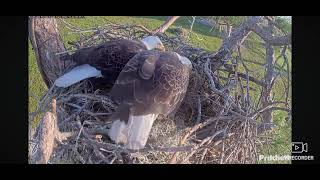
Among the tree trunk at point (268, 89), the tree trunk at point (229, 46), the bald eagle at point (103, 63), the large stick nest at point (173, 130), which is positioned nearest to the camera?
the large stick nest at point (173, 130)

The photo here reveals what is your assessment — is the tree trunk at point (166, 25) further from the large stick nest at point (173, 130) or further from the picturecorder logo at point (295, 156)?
the picturecorder logo at point (295, 156)

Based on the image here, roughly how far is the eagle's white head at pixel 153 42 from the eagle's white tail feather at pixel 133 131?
2.15 feet

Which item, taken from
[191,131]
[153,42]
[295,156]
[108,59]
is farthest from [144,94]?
[295,156]

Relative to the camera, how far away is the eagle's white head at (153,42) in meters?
3.10

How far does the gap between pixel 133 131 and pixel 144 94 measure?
0.20 meters

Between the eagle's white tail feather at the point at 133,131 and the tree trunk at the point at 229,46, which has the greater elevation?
the tree trunk at the point at 229,46

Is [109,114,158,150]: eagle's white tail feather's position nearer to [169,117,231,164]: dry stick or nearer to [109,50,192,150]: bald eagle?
[109,50,192,150]: bald eagle

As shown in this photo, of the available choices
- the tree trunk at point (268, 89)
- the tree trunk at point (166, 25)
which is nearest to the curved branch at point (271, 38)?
the tree trunk at point (268, 89)

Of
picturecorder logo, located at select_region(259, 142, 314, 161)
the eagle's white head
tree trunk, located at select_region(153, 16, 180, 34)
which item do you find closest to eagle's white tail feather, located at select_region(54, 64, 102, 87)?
the eagle's white head

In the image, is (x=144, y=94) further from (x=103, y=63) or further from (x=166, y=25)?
(x=166, y=25)

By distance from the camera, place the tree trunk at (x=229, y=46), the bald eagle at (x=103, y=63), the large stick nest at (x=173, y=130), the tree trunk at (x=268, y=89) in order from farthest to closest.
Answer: the tree trunk at (x=229, y=46) < the bald eagle at (x=103, y=63) < the tree trunk at (x=268, y=89) < the large stick nest at (x=173, y=130)

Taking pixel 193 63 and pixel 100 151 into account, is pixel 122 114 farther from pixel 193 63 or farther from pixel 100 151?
pixel 193 63

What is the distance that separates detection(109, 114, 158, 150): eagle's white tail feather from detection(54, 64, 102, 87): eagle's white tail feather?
418 millimetres

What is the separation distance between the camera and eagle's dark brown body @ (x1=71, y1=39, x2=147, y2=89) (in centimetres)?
292
